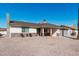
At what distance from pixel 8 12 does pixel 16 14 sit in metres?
1.04

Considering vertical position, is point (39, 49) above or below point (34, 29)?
below

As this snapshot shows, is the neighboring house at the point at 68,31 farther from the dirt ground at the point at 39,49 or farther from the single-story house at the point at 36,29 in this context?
the dirt ground at the point at 39,49

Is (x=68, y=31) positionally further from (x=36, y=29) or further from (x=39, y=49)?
(x=39, y=49)

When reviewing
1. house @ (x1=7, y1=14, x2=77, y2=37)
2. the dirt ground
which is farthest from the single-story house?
the dirt ground

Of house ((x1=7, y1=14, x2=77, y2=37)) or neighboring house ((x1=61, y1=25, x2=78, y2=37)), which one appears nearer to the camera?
house ((x1=7, y1=14, x2=77, y2=37))

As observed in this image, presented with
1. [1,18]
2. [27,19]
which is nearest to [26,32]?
[27,19]

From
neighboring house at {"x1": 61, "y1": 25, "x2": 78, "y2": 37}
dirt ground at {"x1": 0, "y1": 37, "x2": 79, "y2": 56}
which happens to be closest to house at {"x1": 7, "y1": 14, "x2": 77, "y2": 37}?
neighboring house at {"x1": 61, "y1": 25, "x2": 78, "y2": 37}

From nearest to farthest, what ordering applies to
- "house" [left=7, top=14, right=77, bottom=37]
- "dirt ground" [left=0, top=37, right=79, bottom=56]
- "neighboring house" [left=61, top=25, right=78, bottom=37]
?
"dirt ground" [left=0, top=37, right=79, bottom=56] → "house" [left=7, top=14, right=77, bottom=37] → "neighboring house" [left=61, top=25, right=78, bottom=37]

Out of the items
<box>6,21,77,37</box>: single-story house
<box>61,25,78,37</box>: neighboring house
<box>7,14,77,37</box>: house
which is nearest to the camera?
<box>7,14,77,37</box>: house

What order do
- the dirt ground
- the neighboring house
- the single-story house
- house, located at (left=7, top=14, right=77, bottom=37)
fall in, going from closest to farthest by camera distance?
1. the dirt ground
2. house, located at (left=7, top=14, right=77, bottom=37)
3. the single-story house
4. the neighboring house

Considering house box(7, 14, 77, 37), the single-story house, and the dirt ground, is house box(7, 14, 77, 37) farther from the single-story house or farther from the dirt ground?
the dirt ground

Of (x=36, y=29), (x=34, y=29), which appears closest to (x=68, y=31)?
(x=36, y=29)

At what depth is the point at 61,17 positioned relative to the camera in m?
16.4

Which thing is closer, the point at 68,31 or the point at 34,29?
the point at 34,29
